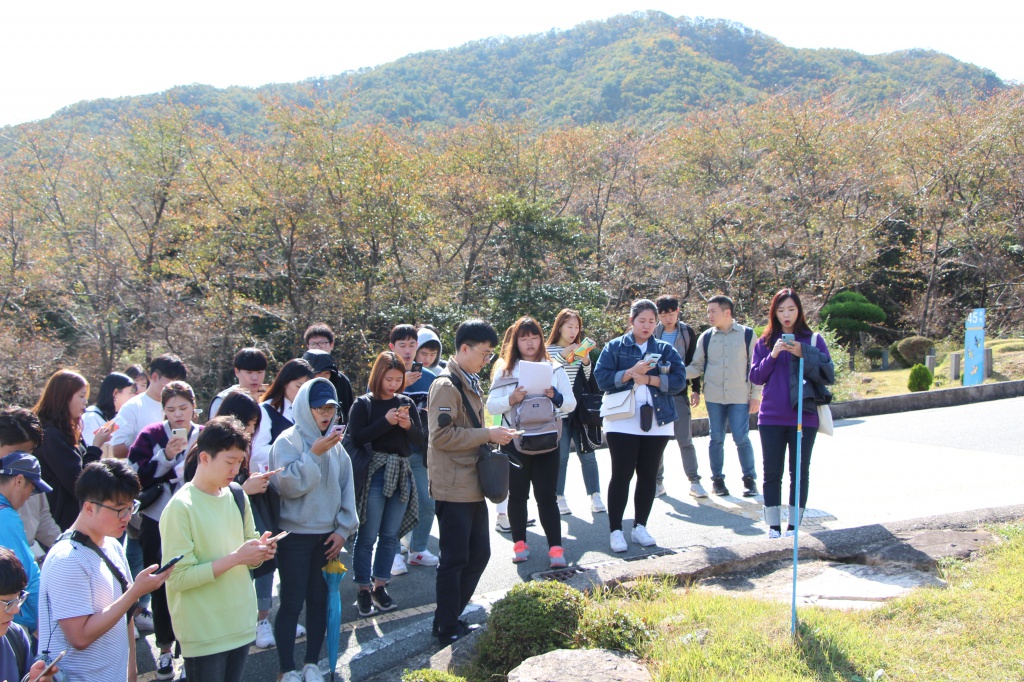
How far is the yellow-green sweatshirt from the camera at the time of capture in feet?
10.7

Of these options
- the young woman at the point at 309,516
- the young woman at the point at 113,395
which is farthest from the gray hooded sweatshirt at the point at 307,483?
the young woman at the point at 113,395

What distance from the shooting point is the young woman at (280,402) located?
16.2 ft

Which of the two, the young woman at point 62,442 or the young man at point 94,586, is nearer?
the young man at point 94,586

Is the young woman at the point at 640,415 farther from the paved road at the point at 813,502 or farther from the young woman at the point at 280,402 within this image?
the young woman at the point at 280,402

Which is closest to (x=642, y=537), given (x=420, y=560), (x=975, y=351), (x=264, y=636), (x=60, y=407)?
(x=420, y=560)

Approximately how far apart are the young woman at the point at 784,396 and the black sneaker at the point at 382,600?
2895 millimetres

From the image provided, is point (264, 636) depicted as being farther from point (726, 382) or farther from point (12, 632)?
point (726, 382)

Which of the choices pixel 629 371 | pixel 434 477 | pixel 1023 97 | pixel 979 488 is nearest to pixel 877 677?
pixel 434 477

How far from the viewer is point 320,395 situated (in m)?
4.31

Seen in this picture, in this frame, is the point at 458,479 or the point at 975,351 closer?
the point at 458,479

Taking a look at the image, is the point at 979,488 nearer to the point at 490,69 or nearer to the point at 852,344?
the point at 852,344

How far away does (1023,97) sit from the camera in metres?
23.4

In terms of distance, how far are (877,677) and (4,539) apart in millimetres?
3998

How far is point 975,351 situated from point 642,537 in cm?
1182
